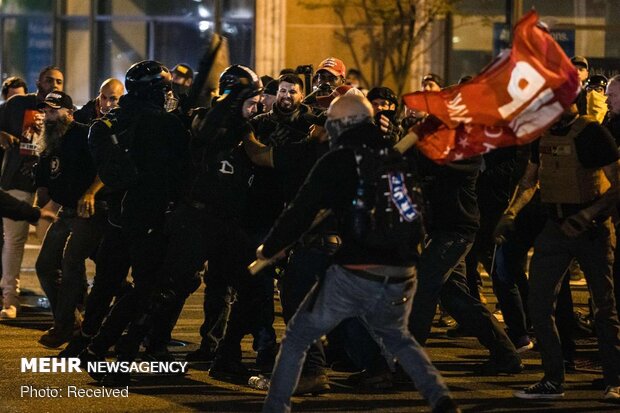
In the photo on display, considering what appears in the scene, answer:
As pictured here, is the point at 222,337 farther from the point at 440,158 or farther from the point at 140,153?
the point at 440,158

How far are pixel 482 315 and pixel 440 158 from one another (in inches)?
88.3

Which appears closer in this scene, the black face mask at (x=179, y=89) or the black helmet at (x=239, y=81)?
the black helmet at (x=239, y=81)

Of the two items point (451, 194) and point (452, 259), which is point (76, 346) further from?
point (451, 194)

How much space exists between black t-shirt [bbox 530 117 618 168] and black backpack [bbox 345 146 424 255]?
207 centimetres

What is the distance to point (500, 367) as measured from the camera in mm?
9539

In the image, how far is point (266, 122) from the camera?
32.9 ft

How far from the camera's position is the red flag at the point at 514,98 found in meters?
7.36

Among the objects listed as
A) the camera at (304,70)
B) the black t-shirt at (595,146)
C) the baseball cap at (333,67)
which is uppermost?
the baseball cap at (333,67)

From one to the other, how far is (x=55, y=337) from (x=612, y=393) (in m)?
4.26

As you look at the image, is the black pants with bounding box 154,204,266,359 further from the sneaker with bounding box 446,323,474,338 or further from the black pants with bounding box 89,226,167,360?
the sneaker with bounding box 446,323,474,338

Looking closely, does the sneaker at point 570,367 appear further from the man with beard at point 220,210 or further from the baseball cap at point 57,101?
the baseball cap at point 57,101

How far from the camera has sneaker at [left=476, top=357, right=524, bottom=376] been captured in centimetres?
953

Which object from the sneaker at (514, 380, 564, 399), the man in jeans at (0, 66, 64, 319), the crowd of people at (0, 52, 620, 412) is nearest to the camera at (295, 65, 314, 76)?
the crowd of people at (0, 52, 620, 412)

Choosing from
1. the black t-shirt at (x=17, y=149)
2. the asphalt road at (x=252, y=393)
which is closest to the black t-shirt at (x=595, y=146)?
the asphalt road at (x=252, y=393)
